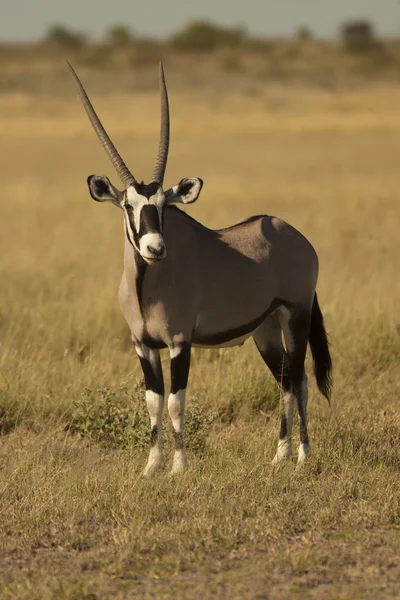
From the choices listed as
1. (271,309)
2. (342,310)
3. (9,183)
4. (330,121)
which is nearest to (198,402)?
(271,309)

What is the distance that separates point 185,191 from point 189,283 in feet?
1.66

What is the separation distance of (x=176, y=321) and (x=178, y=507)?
0.99 metres

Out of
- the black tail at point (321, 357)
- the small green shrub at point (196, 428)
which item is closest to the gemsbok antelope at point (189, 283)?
the black tail at point (321, 357)

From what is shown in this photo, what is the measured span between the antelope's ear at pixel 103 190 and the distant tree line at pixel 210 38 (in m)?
102

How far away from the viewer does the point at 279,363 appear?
22.1 ft

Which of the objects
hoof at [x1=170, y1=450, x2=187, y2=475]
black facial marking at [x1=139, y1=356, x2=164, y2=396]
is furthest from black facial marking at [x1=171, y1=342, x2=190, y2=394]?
hoof at [x1=170, y1=450, x2=187, y2=475]

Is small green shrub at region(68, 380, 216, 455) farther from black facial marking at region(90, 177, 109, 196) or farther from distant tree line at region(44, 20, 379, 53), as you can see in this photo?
distant tree line at region(44, 20, 379, 53)

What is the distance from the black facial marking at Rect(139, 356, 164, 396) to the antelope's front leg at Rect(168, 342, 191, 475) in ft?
0.38

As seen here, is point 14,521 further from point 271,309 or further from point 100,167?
point 100,167

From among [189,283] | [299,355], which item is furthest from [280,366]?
[189,283]

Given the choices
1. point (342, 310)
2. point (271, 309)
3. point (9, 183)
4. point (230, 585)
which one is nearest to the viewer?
point (230, 585)

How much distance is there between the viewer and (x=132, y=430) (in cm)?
664

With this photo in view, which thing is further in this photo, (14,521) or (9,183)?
(9,183)

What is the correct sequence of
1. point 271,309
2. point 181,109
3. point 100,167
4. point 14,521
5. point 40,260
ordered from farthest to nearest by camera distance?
point 181,109 < point 100,167 < point 40,260 < point 271,309 < point 14,521
